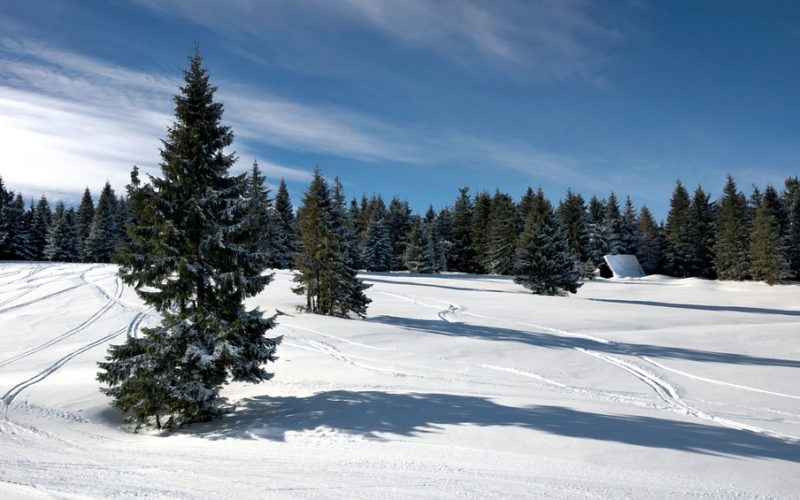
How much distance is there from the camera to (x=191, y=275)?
10695mm

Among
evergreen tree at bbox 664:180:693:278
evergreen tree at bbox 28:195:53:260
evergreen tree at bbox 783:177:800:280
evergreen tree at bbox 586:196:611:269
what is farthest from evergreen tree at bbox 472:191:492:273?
evergreen tree at bbox 28:195:53:260

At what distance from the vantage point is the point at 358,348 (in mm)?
18094

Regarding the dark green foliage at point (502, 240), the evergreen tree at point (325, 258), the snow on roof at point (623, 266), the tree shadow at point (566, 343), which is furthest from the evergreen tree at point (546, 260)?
the snow on roof at point (623, 266)

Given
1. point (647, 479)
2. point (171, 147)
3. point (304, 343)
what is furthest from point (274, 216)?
point (647, 479)

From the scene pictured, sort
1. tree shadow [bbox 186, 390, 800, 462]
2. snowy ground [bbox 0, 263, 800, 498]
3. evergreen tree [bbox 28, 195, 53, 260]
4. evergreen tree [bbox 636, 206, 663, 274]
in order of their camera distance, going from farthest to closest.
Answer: evergreen tree [bbox 636, 206, 663, 274] → evergreen tree [bbox 28, 195, 53, 260] → tree shadow [bbox 186, 390, 800, 462] → snowy ground [bbox 0, 263, 800, 498]

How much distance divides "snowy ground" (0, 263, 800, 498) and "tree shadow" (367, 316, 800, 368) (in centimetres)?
10

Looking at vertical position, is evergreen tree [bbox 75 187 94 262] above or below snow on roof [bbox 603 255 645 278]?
above

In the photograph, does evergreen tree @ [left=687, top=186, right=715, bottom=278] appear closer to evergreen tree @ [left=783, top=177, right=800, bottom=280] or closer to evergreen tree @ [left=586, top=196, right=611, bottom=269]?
evergreen tree @ [left=783, top=177, right=800, bottom=280]

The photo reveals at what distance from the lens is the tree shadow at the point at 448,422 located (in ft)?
26.5

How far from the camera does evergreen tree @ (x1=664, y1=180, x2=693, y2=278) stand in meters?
66.0

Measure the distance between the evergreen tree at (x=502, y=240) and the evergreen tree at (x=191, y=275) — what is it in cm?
5217

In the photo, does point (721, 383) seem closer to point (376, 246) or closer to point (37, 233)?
point (376, 246)

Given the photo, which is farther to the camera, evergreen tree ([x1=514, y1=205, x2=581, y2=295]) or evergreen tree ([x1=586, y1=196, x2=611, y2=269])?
evergreen tree ([x1=586, y1=196, x2=611, y2=269])

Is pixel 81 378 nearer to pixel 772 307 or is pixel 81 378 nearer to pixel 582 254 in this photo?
pixel 772 307
